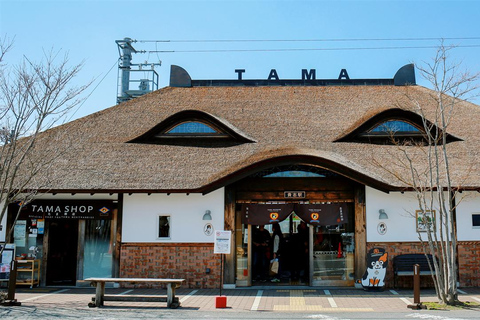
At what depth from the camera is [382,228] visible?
538 inches

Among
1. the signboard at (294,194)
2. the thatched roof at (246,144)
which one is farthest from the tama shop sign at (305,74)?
the signboard at (294,194)

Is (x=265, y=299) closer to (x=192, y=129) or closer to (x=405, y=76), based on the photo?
(x=192, y=129)

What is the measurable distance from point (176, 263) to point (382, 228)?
610 centimetres

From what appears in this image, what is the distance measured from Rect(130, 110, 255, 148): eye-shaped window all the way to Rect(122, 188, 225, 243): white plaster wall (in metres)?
2.54

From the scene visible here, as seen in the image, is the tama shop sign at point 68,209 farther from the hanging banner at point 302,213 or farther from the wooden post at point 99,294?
the hanging banner at point 302,213

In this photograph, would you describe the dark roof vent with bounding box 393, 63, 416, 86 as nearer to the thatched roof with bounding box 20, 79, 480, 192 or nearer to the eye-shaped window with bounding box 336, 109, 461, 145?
the thatched roof with bounding box 20, 79, 480, 192

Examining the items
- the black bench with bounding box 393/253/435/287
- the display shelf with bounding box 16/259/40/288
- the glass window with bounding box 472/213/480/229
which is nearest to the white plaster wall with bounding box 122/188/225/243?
the display shelf with bounding box 16/259/40/288

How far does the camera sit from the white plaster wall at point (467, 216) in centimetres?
1350

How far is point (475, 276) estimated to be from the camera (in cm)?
1336

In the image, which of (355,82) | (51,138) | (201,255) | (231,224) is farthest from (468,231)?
(51,138)

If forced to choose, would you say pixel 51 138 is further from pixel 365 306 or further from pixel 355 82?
pixel 355 82

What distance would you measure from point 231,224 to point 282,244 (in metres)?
2.27

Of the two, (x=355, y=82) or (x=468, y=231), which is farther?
(x=355, y=82)

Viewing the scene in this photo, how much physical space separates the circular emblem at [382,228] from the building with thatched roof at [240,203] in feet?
0.10
